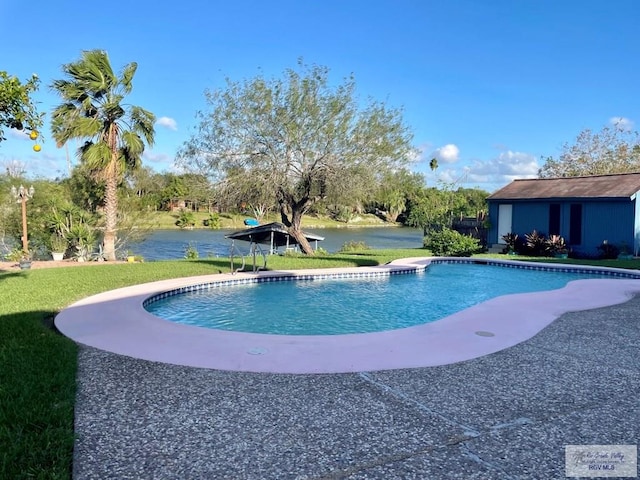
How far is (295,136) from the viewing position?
15.8m

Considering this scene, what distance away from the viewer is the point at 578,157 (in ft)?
111

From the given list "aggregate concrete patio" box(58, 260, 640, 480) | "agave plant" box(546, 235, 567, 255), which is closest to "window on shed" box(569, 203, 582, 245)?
"agave plant" box(546, 235, 567, 255)

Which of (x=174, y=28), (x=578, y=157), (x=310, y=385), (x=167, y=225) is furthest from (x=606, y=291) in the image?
(x=167, y=225)

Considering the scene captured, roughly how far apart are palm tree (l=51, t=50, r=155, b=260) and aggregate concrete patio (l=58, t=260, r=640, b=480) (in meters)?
12.0

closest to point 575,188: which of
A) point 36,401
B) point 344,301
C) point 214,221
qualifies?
point 344,301

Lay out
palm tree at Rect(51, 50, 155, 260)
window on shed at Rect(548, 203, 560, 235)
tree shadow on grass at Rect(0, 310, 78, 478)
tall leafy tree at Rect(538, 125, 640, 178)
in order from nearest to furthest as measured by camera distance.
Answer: tree shadow on grass at Rect(0, 310, 78, 478), palm tree at Rect(51, 50, 155, 260), window on shed at Rect(548, 203, 560, 235), tall leafy tree at Rect(538, 125, 640, 178)

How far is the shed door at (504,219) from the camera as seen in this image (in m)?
20.2

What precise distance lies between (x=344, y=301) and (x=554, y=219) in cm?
1273

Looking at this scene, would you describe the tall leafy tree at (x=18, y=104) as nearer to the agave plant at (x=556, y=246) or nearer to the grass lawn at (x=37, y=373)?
the grass lawn at (x=37, y=373)

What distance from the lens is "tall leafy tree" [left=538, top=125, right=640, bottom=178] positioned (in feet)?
105

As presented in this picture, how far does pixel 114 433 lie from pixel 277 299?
667 cm

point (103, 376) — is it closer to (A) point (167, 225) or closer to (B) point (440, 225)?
(B) point (440, 225)

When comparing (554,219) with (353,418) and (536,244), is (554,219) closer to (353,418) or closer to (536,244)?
(536,244)

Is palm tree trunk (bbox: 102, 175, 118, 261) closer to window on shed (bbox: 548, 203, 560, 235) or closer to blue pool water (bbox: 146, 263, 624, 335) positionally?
blue pool water (bbox: 146, 263, 624, 335)
